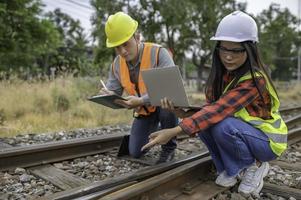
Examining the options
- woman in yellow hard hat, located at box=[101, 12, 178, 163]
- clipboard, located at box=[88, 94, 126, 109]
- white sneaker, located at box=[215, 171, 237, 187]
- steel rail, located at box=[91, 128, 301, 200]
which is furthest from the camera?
woman in yellow hard hat, located at box=[101, 12, 178, 163]

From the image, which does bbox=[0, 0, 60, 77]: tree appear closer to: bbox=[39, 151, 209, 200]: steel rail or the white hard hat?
bbox=[39, 151, 209, 200]: steel rail

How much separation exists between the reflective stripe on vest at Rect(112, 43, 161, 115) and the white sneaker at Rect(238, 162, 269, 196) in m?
1.22

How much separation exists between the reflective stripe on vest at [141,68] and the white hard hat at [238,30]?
0.95 metres

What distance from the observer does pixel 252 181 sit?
2.95 metres

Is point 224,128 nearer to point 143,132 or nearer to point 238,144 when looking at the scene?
point 238,144

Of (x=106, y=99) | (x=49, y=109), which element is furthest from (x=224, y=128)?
(x=49, y=109)

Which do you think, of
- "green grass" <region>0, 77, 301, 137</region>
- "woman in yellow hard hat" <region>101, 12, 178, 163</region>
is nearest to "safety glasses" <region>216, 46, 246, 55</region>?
"woman in yellow hard hat" <region>101, 12, 178, 163</region>

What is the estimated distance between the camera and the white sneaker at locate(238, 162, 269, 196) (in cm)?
292

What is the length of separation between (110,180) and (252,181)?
3.63 ft

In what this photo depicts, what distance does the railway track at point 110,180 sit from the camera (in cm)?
266

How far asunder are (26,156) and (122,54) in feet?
4.75

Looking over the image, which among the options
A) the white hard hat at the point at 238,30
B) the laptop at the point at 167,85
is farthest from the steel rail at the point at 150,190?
the white hard hat at the point at 238,30

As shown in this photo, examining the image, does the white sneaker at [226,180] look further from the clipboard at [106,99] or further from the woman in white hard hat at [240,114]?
the clipboard at [106,99]

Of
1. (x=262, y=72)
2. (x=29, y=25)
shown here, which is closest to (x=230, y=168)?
(x=262, y=72)
